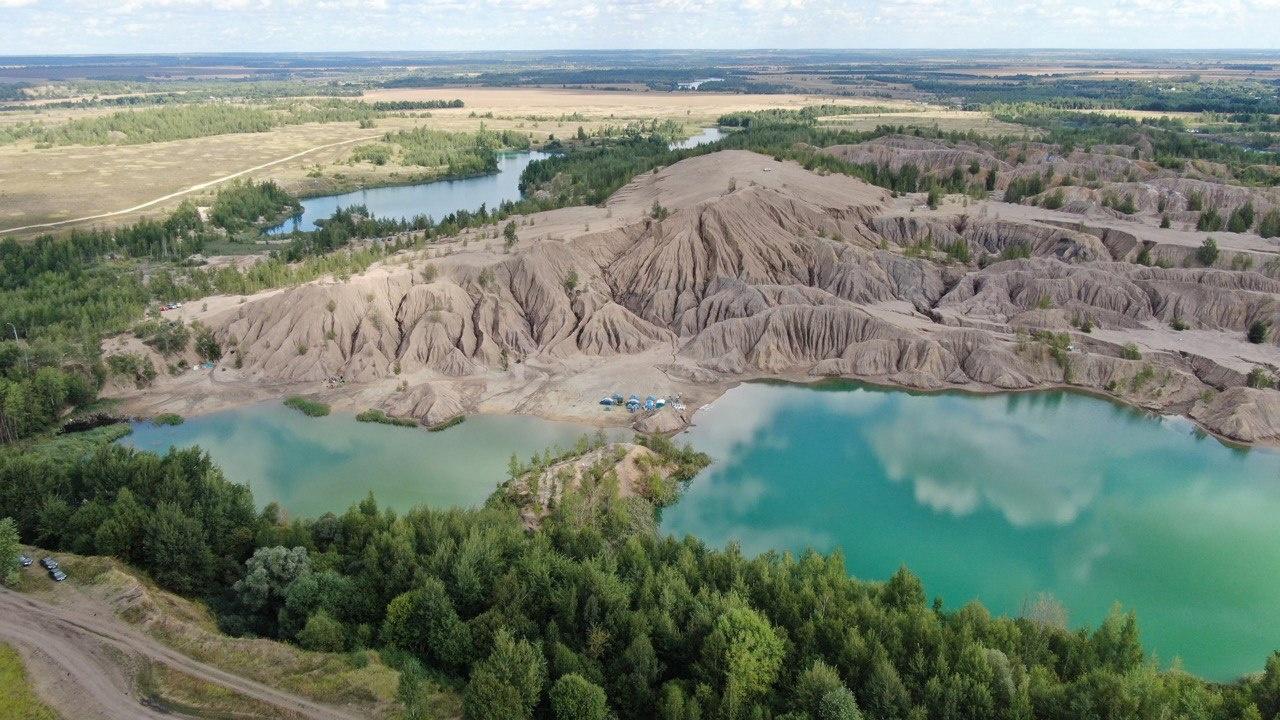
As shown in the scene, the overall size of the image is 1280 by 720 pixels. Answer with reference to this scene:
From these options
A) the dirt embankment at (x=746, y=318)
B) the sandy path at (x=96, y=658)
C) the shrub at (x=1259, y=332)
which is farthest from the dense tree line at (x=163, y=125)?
the shrub at (x=1259, y=332)

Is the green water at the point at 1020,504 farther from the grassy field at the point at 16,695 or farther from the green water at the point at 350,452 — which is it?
the grassy field at the point at 16,695

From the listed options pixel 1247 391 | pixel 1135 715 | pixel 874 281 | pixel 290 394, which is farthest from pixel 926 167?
pixel 1135 715

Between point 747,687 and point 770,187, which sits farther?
point 770,187

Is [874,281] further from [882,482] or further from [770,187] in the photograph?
[882,482]

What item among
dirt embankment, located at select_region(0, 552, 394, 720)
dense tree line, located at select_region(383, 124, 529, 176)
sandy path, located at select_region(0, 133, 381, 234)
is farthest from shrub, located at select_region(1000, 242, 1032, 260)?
sandy path, located at select_region(0, 133, 381, 234)

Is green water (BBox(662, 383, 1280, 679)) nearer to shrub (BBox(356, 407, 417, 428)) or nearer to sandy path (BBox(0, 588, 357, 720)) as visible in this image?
shrub (BBox(356, 407, 417, 428))

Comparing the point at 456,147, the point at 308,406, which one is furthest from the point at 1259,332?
the point at 456,147
